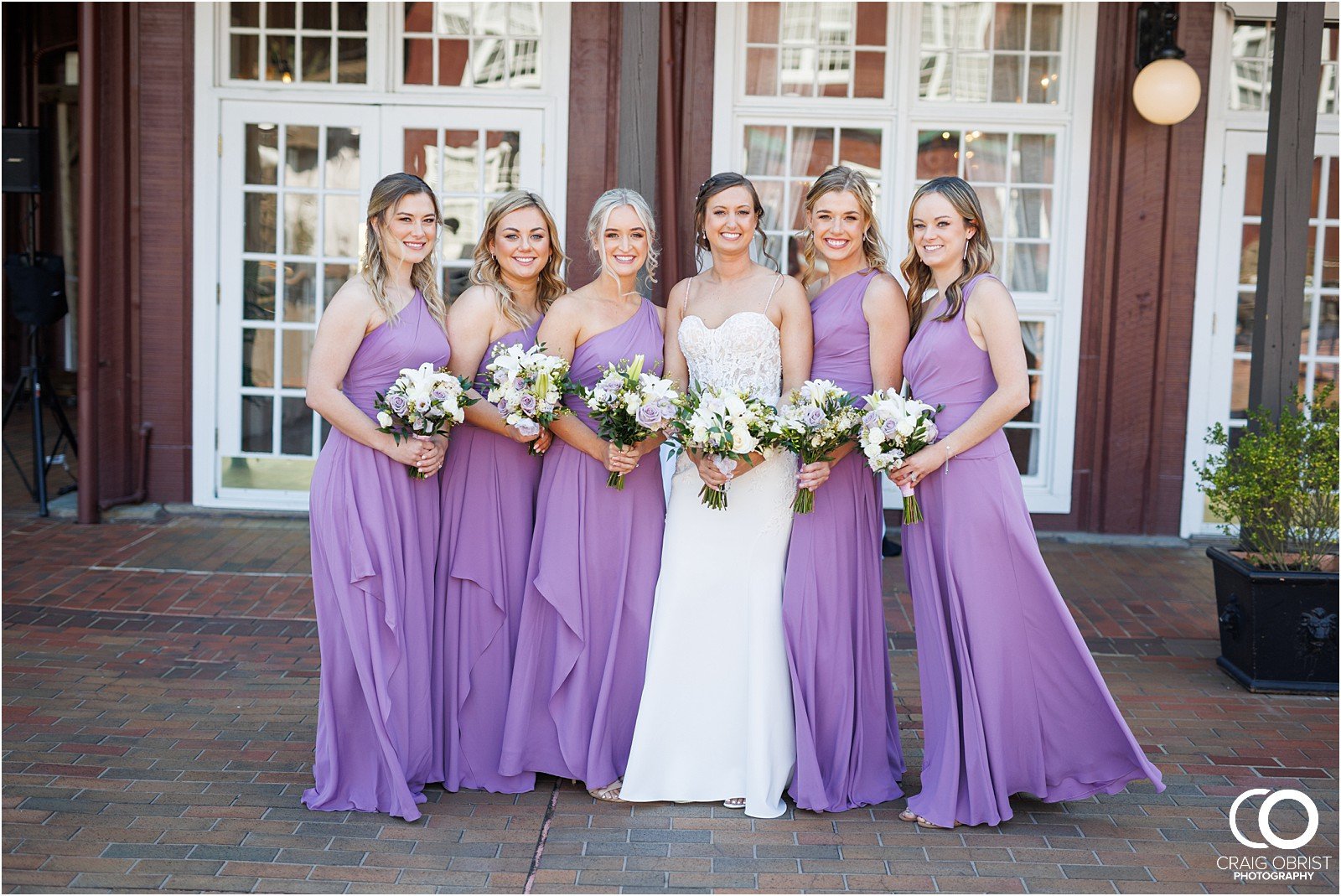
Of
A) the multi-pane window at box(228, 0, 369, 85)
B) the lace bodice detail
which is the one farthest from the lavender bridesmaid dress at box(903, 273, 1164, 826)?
the multi-pane window at box(228, 0, 369, 85)

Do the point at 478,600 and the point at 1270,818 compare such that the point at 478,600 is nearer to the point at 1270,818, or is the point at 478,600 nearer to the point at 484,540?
the point at 484,540

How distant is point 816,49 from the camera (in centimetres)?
774

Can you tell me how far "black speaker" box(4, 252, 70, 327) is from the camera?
26.4 ft

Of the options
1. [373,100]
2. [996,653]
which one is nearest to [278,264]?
[373,100]

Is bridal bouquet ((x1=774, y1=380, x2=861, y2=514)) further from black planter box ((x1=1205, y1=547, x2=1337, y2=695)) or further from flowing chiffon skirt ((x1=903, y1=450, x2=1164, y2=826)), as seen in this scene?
black planter box ((x1=1205, y1=547, x2=1337, y2=695))

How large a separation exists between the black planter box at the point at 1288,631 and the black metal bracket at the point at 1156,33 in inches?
139

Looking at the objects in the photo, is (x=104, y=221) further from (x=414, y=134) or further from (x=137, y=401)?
(x=414, y=134)

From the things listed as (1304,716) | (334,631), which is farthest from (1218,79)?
(334,631)

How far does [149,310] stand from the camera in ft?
26.0

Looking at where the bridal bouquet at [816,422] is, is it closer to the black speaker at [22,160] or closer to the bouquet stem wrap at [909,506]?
the bouquet stem wrap at [909,506]

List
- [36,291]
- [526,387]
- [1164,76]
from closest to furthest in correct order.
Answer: [526,387] < [1164,76] < [36,291]

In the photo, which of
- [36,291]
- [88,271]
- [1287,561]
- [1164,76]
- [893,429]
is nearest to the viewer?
[893,429]

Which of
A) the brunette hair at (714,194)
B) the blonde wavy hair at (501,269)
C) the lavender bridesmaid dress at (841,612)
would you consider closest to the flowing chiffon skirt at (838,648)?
the lavender bridesmaid dress at (841,612)

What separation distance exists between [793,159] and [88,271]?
4.44 metres
